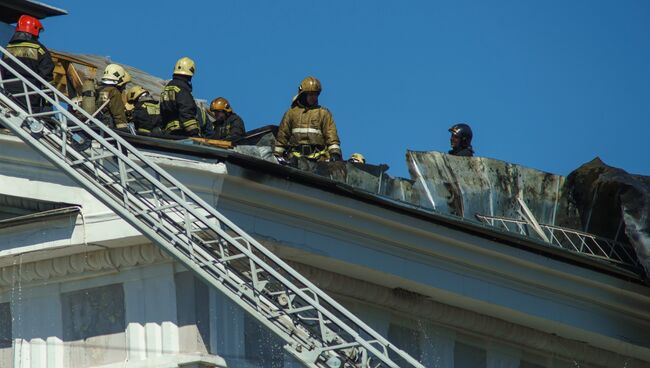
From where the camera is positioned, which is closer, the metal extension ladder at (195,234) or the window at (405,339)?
the metal extension ladder at (195,234)

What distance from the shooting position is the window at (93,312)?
23.3 m

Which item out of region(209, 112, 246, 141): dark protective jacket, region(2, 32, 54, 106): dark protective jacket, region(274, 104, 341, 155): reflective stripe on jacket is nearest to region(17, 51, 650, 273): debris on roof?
region(274, 104, 341, 155): reflective stripe on jacket

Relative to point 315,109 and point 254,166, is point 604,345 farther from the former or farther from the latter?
point 254,166

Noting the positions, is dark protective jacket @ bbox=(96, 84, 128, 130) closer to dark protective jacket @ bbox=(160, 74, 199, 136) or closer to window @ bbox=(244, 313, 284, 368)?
dark protective jacket @ bbox=(160, 74, 199, 136)

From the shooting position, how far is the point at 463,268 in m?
25.9

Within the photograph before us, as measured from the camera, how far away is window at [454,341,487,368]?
2650cm

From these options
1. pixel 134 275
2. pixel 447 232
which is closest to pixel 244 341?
pixel 134 275

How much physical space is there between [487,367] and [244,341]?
15.3ft

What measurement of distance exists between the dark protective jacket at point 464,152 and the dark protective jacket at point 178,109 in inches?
164

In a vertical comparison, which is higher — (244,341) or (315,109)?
(315,109)

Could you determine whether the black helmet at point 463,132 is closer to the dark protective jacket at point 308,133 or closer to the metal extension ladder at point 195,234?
the dark protective jacket at point 308,133

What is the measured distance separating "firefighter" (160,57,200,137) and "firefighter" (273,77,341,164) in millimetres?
1644

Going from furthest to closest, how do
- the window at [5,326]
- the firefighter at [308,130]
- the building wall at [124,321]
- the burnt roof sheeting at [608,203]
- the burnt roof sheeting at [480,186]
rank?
the firefighter at [308,130]
the burnt roof sheeting at [608,203]
the burnt roof sheeting at [480,186]
the window at [5,326]
the building wall at [124,321]

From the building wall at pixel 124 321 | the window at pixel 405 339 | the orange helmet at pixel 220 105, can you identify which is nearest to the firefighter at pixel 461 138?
the orange helmet at pixel 220 105
